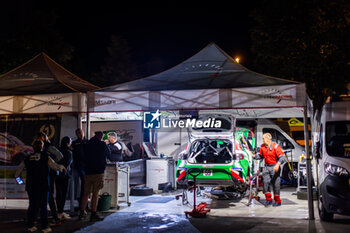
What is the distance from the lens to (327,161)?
25.1ft

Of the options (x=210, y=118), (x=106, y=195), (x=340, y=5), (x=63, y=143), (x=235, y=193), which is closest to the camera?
(x=63, y=143)

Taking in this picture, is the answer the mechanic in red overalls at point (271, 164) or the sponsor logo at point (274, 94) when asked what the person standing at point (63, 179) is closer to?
the sponsor logo at point (274, 94)

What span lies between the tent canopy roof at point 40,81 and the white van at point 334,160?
5.94m

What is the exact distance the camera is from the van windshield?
7637mm

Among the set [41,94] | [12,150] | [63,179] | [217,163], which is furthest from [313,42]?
[63,179]

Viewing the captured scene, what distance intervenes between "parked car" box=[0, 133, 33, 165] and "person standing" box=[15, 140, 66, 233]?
10.1 feet

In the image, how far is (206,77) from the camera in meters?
9.92

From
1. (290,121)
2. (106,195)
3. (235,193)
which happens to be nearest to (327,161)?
(235,193)

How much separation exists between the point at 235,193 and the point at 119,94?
463cm

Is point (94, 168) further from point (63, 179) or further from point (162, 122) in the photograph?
point (162, 122)

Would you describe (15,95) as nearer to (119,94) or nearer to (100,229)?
(119,94)

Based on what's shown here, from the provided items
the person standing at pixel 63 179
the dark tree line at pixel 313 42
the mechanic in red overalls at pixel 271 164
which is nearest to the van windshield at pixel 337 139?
the mechanic in red overalls at pixel 271 164

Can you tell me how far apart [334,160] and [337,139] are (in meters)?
0.57

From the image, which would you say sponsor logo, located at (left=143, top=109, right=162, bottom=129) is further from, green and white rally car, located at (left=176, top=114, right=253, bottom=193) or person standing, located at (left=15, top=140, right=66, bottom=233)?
person standing, located at (left=15, top=140, right=66, bottom=233)
